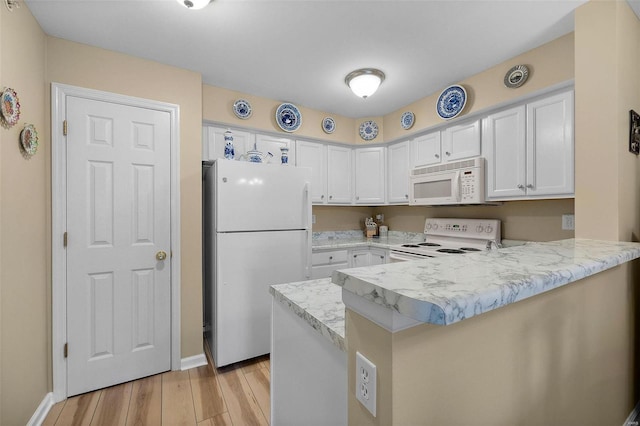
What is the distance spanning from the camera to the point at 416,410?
0.55 meters

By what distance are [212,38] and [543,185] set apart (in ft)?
8.64

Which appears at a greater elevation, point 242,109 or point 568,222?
point 242,109

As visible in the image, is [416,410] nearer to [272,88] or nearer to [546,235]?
[546,235]

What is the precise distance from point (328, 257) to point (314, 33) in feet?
Result: 6.88

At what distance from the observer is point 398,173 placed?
11.1 feet

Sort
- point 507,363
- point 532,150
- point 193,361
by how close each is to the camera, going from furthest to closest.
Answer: point 193,361
point 532,150
point 507,363

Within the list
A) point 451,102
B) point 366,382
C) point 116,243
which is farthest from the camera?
point 451,102

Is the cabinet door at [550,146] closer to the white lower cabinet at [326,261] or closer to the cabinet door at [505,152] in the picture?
the cabinet door at [505,152]

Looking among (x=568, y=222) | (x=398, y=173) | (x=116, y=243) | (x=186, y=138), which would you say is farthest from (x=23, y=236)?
(x=568, y=222)

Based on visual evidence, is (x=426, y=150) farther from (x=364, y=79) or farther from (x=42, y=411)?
(x=42, y=411)

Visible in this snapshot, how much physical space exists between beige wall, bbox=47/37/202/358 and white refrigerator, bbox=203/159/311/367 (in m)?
0.13

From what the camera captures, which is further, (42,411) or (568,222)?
(568,222)

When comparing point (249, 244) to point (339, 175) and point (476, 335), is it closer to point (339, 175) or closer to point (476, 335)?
point (339, 175)

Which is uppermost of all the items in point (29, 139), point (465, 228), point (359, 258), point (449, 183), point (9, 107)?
point (9, 107)
